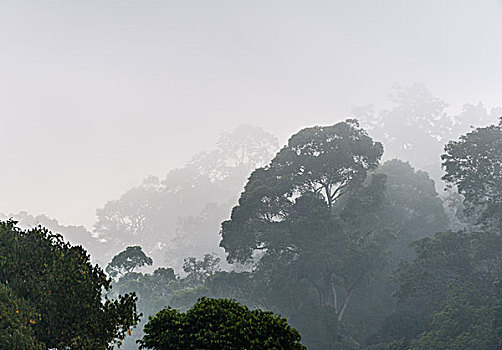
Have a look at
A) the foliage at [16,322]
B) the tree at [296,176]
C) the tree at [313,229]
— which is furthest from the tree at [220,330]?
the tree at [296,176]

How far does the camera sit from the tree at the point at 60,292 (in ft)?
32.8

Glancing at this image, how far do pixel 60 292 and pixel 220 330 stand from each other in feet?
13.3

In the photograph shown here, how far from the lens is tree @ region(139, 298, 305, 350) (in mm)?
8000

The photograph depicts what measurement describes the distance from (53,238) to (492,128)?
22.7 meters

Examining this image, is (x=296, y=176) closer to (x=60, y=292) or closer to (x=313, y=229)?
(x=313, y=229)

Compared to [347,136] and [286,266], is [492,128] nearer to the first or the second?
[347,136]

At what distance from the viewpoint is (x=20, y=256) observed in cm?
1073

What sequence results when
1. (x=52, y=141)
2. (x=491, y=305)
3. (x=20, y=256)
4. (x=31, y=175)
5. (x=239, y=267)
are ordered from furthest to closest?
(x=52, y=141) → (x=31, y=175) → (x=239, y=267) → (x=491, y=305) → (x=20, y=256)

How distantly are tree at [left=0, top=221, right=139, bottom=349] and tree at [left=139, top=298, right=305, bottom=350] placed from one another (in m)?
2.08

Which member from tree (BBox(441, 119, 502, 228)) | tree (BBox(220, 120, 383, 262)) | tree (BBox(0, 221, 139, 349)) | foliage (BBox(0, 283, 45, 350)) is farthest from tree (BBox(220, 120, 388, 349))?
foliage (BBox(0, 283, 45, 350))

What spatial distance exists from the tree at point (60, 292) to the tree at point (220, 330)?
2078 mm

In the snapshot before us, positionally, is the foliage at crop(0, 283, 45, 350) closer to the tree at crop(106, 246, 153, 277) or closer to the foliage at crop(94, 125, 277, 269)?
the tree at crop(106, 246, 153, 277)

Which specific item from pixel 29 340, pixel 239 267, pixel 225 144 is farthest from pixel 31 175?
pixel 29 340

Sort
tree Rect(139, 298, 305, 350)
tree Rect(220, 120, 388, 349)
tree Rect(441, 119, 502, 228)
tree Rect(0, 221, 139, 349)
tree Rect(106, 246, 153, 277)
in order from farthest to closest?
tree Rect(106, 246, 153, 277) < tree Rect(220, 120, 388, 349) < tree Rect(441, 119, 502, 228) < tree Rect(0, 221, 139, 349) < tree Rect(139, 298, 305, 350)
